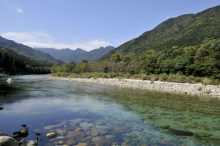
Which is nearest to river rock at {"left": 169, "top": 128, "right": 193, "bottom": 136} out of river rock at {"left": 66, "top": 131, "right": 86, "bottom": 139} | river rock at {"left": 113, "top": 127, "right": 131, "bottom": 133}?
river rock at {"left": 113, "top": 127, "right": 131, "bottom": 133}

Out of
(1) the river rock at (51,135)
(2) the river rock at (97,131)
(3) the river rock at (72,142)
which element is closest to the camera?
(3) the river rock at (72,142)

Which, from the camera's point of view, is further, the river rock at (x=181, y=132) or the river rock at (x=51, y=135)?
the river rock at (x=181, y=132)

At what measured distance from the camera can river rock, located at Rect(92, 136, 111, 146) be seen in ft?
16.6

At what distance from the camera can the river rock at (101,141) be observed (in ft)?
16.6

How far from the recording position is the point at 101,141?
522 cm

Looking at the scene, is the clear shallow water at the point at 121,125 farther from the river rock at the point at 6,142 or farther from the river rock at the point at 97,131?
the river rock at the point at 6,142

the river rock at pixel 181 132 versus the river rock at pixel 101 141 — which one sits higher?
the river rock at pixel 101 141

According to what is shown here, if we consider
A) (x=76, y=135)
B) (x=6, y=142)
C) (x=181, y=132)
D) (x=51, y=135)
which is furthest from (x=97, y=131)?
(x=181, y=132)

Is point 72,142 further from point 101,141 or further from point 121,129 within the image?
point 121,129

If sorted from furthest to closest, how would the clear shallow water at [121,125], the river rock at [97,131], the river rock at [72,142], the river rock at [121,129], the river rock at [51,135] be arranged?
the river rock at [121,129], the river rock at [97,131], the river rock at [51,135], the clear shallow water at [121,125], the river rock at [72,142]

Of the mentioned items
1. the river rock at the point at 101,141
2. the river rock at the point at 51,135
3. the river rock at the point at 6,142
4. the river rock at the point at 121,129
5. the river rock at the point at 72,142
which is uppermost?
the river rock at the point at 6,142

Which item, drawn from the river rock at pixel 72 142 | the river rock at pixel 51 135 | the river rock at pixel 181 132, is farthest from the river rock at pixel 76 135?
the river rock at pixel 181 132

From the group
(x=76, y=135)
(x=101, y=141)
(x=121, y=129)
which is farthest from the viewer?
(x=121, y=129)

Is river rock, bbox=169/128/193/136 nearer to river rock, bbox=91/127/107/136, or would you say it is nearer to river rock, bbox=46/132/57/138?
river rock, bbox=91/127/107/136
